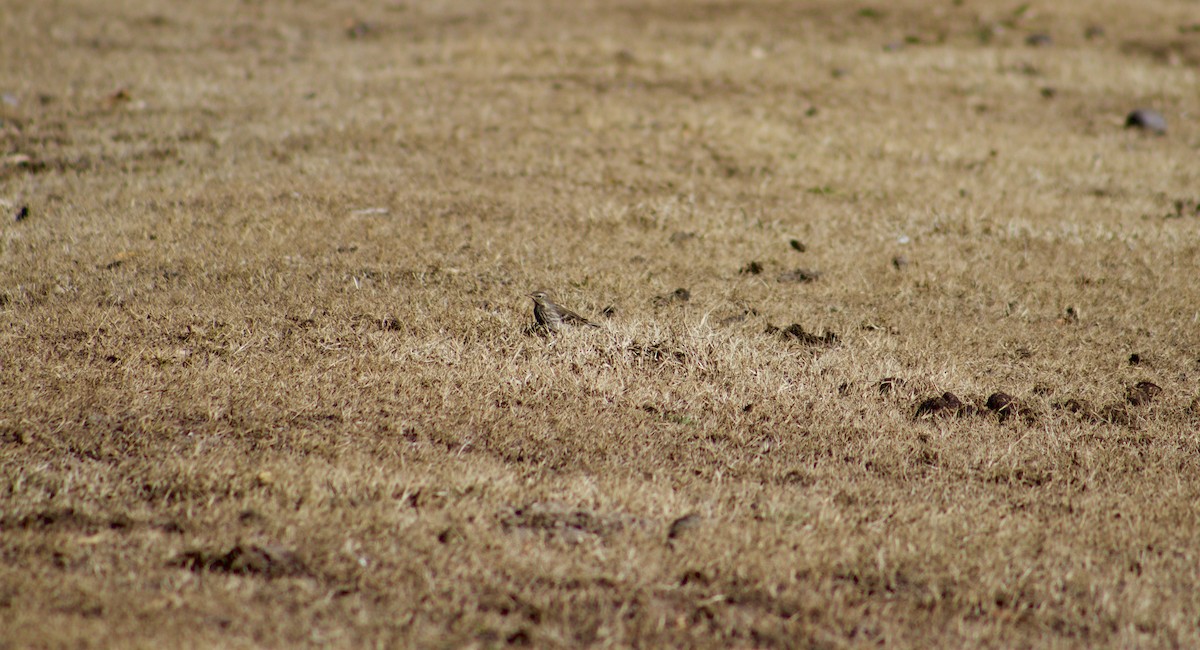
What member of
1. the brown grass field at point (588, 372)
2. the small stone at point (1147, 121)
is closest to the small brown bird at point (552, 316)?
the brown grass field at point (588, 372)

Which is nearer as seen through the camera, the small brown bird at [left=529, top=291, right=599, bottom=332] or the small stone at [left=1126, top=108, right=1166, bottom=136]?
the small brown bird at [left=529, top=291, right=599, bottom=332]

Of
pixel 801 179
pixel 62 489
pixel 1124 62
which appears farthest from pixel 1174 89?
pixel 62 489

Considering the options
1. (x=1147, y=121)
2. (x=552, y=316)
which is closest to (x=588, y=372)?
(x=552, y=316)

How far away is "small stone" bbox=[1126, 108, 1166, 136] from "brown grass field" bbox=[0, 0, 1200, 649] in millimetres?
129

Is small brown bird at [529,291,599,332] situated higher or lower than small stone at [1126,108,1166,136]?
lower

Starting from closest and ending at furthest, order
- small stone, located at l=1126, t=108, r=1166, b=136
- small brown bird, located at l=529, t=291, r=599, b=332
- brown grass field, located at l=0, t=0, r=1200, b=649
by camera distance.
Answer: brown grass field, located at l=0, t=0, r=1200, b=649
small brown bird, located at l=529, t=291, r=599, b=332
small stone, located at l=1126, t=108, r=1166, b=136

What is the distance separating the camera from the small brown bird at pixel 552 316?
5355 millimetres

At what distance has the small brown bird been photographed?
17.6 feet

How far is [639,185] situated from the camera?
8.17 meters

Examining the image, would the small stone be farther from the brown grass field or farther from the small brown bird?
the small brown bird

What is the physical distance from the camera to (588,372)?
199 inches

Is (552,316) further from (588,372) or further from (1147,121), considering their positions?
(1147,121)

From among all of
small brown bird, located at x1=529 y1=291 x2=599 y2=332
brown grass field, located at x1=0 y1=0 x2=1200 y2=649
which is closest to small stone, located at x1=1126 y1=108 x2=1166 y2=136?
brown grass field, located at x1=0 y1=0 x2=1200 y2=649

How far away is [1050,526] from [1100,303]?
2886 mm
